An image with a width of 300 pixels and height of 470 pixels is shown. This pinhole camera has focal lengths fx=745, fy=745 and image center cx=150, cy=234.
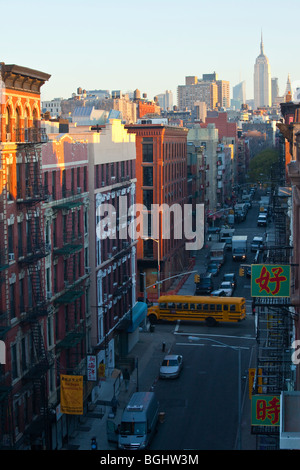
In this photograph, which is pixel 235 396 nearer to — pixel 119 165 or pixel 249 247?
pixel 119 165

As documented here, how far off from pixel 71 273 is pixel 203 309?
24779 millimetres

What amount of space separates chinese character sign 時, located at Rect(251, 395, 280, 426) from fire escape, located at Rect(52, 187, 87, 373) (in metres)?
15.7

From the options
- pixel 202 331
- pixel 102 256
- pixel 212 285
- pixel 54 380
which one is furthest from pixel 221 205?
pixel 54 380

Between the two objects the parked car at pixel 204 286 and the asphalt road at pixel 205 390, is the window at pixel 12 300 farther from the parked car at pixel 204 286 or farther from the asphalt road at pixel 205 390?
the parked car at pixel 204 286

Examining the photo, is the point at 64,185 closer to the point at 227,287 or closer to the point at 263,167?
the point at 227,287

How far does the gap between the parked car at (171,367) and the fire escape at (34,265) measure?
1543 cm

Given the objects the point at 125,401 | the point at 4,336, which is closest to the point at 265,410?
the point at 4,336

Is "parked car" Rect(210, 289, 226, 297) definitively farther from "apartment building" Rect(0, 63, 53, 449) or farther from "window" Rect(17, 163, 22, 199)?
"window" Rect(17, 163, 22, 199)

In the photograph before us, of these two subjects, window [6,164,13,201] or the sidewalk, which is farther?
the sidewalk

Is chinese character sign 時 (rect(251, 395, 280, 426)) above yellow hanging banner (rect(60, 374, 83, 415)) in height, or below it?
above

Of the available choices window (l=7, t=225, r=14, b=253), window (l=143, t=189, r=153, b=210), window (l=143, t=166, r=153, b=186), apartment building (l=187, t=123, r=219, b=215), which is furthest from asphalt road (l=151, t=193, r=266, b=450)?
apartment building (l=187, t=123, r=219, b=215)

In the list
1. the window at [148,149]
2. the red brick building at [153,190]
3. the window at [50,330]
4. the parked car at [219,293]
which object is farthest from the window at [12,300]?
the window at [148,149]

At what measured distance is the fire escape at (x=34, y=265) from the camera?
38.2 metres

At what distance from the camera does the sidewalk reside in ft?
140
